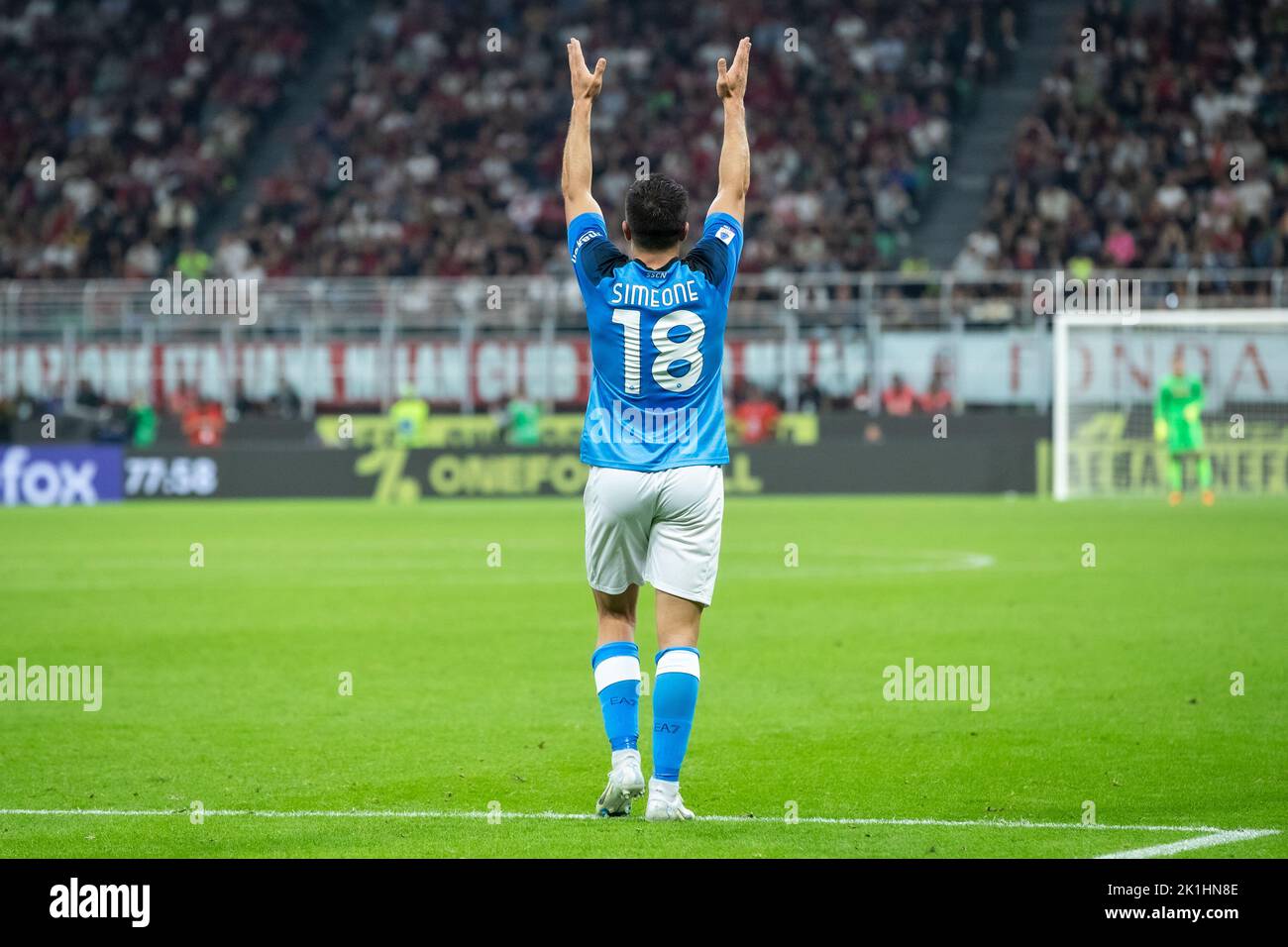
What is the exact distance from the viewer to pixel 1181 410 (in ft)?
92.3

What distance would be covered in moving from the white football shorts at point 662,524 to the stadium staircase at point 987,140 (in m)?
30.8

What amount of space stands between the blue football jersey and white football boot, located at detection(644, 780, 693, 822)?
115 centimetres

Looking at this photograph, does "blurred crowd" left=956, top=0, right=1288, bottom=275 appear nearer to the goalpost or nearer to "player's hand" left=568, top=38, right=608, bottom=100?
→ the goalpost

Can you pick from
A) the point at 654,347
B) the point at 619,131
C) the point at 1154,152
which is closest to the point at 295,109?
the point at 619,131

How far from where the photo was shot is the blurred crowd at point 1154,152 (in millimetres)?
34312

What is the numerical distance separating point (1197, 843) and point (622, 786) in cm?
201

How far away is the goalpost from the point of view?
30.0 m

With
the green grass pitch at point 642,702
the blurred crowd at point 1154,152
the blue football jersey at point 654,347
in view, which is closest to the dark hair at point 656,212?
the blue football jersey at point 654,347

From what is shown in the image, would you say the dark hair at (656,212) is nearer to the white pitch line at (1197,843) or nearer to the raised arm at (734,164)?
the raised arm at (734,164)

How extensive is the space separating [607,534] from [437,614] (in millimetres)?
8346

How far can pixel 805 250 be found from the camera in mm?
36719

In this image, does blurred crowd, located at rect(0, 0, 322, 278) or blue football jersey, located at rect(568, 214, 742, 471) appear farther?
blurred crowd, located at rect(0, 0, 322, 278)

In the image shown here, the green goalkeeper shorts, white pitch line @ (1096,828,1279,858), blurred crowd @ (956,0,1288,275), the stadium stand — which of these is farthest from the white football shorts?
the stadium stand
